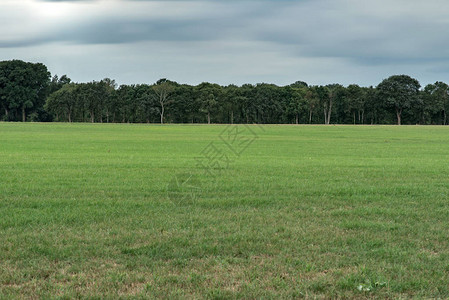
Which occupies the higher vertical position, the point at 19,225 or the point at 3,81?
the point at 3,81

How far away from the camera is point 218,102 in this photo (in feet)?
414

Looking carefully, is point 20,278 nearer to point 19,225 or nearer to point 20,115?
point 19,225

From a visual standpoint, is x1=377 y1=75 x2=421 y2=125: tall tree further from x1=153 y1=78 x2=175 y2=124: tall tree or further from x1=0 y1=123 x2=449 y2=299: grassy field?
x1=0 y1=123 x2=449 y2=299: grassy field

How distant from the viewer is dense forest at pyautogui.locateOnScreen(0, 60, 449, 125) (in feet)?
407

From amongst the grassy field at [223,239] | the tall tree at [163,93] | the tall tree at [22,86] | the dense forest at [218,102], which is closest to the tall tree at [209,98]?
the dense forest at [218,102]

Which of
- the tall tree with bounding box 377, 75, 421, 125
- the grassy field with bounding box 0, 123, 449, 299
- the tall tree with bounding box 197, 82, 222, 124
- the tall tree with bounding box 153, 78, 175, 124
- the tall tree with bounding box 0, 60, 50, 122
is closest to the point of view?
the grassy field with bounding box 0, 123, 449, 299

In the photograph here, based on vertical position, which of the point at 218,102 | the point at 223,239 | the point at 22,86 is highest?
the point at 22,86

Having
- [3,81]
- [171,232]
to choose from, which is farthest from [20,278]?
[3,81]

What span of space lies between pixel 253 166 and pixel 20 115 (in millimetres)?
130588

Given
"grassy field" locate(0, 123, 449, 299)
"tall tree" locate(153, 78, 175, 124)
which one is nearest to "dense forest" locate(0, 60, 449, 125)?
"tall tree" locate(153, 78, 175, 124)

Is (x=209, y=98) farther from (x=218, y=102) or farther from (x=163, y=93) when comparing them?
(x=163, y=93)

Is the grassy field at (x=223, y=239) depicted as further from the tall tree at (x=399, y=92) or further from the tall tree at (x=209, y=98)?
the tall tree at (x=399, y=92)

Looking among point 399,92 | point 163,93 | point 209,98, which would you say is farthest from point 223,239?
point 399,92

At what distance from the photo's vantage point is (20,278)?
19.7 feet
